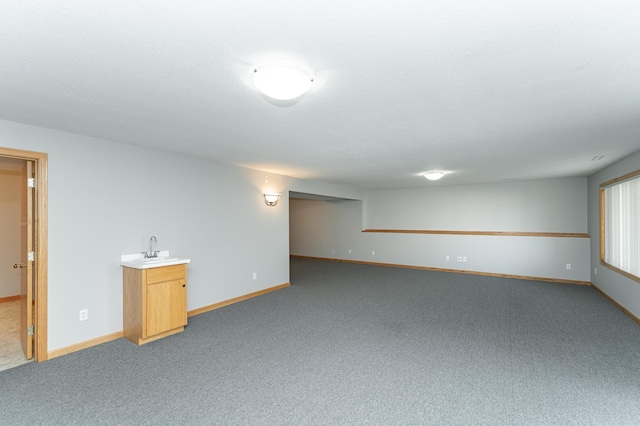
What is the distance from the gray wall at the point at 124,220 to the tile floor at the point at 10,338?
336mm

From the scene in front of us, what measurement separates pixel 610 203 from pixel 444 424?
208 inches

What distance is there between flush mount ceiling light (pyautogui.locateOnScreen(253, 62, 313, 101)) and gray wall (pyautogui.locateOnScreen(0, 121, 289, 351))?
8.75ft

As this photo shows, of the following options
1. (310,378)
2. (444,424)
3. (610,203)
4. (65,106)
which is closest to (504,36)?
(444,424)

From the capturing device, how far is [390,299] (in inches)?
212

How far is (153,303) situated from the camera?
3537mm

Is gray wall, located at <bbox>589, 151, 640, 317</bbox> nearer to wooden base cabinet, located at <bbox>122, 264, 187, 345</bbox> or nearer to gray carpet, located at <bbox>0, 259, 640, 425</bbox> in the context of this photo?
gray carpet, located at <bbox>0, 259, 640, 425</bbox>

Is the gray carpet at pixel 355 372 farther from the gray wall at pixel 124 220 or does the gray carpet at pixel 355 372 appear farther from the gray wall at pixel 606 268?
the gray wall at pixel 124 220

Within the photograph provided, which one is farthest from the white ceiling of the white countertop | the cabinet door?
the cabinet door

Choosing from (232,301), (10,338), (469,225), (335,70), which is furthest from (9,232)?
(469,225)

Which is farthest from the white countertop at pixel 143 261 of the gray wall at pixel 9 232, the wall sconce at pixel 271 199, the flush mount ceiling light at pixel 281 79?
the gray wall at pixel 9 232

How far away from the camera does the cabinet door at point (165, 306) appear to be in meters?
3.52

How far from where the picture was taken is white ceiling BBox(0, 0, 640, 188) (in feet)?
4.61

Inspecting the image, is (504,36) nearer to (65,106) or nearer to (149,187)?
(65,106)

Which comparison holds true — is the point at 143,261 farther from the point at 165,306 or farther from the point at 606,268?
the point at 606,268
